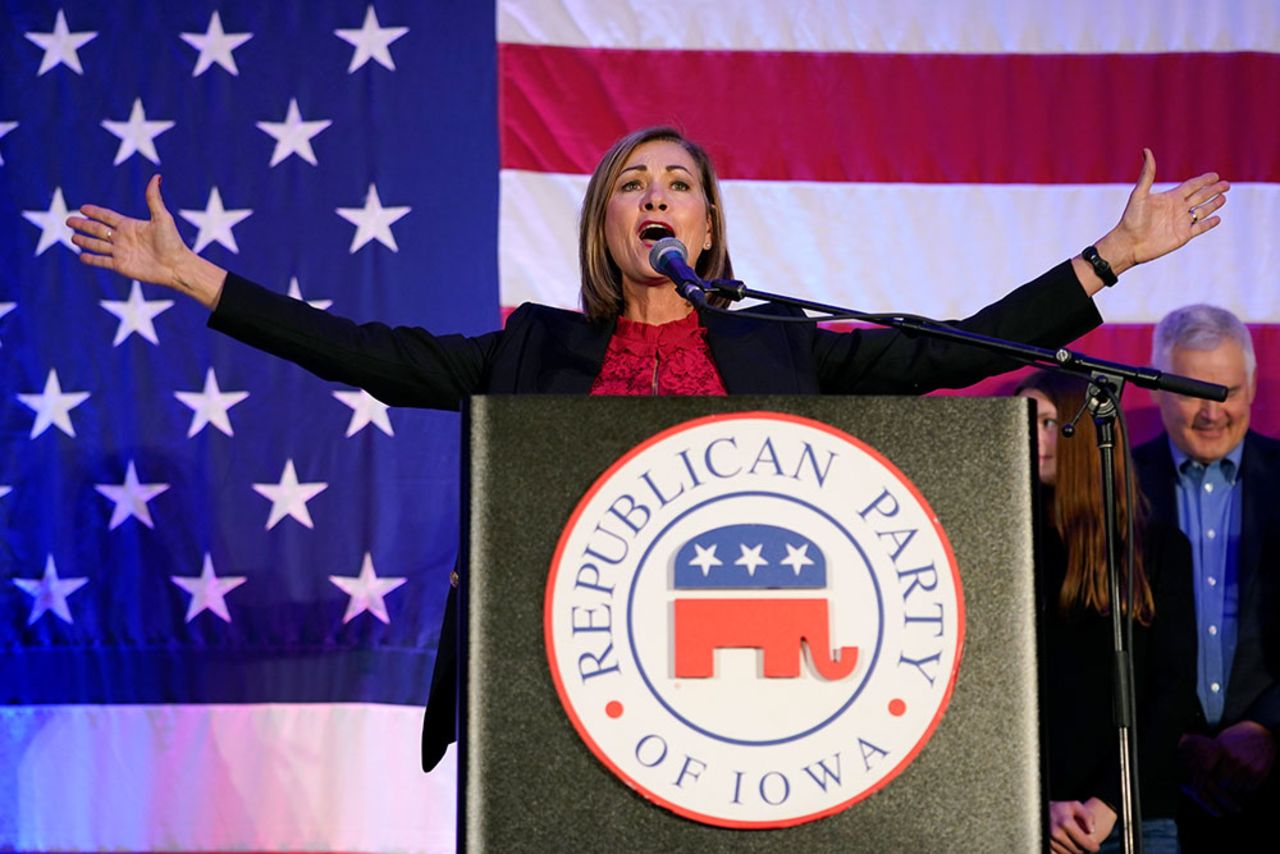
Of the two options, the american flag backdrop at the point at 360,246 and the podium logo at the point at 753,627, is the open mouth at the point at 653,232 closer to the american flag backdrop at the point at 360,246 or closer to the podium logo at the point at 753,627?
the podium logo at the point at 753,627

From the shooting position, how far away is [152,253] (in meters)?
1.72

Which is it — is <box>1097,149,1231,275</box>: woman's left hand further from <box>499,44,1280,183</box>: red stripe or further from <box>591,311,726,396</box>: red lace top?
<box>499,44,1280,183</box>: red stripe

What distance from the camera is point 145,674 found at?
3328 mm

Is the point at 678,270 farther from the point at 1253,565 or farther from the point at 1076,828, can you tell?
the point at 1253,565

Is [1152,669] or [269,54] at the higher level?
[269,54]

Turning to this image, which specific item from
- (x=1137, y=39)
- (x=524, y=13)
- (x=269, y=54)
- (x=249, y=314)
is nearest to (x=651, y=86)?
(x=524, y=13)

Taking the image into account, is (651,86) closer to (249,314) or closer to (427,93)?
(427,93)

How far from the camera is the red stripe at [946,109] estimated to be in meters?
3.50

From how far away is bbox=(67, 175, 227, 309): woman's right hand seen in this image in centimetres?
168

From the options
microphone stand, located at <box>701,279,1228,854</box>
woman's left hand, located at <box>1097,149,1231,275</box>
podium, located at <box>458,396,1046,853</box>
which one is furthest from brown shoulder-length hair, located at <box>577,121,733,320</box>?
podium, located at <box>458,396,1046,853</box>

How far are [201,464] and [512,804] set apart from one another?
251 cm

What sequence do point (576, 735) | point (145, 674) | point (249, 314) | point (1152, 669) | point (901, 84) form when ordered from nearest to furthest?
1. point (576, 735)
2. point (249, 314)
3. point (1152, 669)
4. point (145, 674)
5. point (901, 84)

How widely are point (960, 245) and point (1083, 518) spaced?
33.5 inches

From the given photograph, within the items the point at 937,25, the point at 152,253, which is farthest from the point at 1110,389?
the point at 937,25
